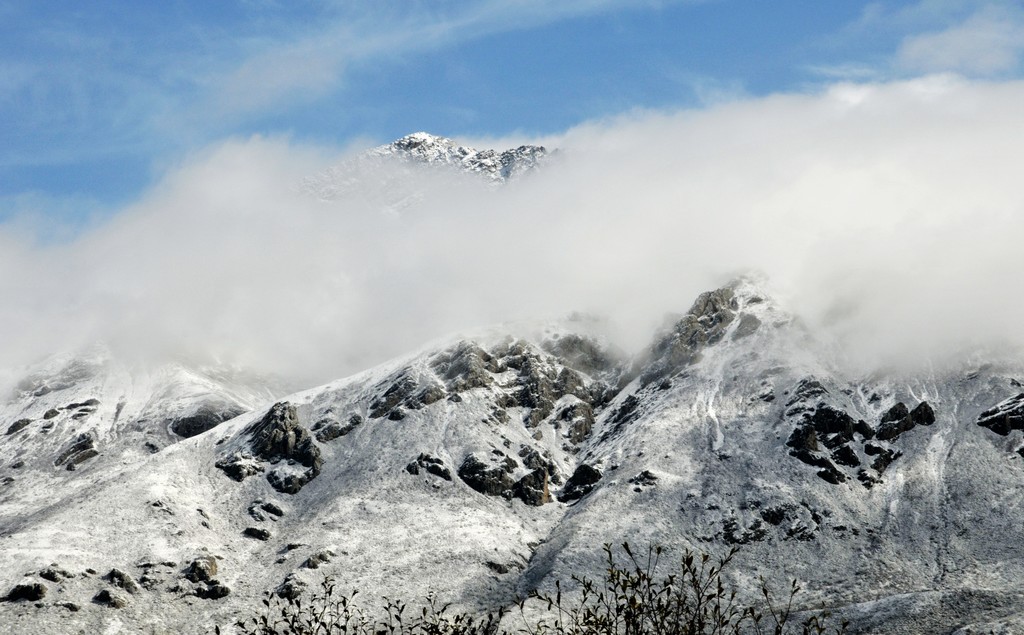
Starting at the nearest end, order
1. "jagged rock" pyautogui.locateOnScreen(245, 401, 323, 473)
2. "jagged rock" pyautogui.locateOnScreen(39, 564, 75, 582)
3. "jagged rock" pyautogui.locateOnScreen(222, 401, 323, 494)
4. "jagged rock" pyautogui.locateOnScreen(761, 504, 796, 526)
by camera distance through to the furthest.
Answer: "jagged rock" pyautogui.locateOnScreen(39, 564, 75, 582) → "jagged rock" pyautogui.locateOnScreen(761, 504, 796, 526) → "jagged rock" pyautogui.locateOnScreen(222, 401, 323, 494) → "jagged rock" pyautogui.locateOnScreen(245, 401, 323, 473)

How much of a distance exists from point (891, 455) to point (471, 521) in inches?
2836

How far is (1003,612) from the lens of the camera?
11406 centimetres

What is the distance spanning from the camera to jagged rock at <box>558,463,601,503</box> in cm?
17538

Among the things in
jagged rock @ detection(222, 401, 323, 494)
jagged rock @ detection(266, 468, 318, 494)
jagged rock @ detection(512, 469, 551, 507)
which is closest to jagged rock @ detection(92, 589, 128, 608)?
jagged rock @ detection(266, 468, 318, 494)

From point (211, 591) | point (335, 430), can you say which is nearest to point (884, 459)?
point (335, 430)

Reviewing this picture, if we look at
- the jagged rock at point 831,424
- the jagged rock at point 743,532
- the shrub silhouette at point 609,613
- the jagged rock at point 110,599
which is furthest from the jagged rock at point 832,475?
the jagged rock at point 110,599

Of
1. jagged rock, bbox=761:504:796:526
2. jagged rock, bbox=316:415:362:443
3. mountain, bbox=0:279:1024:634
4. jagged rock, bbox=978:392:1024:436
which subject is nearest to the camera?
mountain, bbox=0:279:1024:634

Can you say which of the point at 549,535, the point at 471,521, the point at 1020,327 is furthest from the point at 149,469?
the point at 1020,327

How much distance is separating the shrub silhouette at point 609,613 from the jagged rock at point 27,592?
27.3m

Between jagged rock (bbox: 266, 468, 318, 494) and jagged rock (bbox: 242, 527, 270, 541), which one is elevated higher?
jagged rock (bbox: 266, 468, 318, 494)

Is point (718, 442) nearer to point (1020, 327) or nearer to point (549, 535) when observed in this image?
point (549, 535)

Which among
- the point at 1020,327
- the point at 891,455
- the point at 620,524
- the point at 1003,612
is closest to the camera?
the point at 1003,612

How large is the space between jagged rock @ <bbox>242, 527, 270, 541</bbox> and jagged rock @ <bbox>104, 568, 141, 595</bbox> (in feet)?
81.8

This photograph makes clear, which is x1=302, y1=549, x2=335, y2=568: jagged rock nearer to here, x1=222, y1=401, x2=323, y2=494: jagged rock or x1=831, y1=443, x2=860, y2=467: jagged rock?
x1=222, y1=401, x2=323, y2=494: jagged rock
